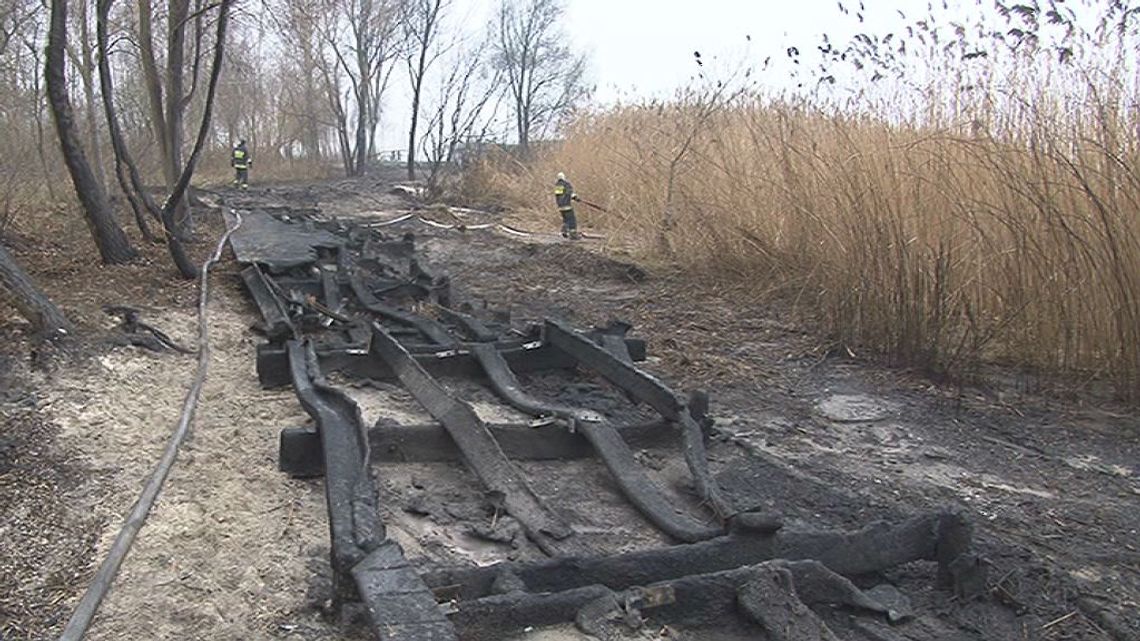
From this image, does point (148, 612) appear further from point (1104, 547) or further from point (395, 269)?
point (395, 269)

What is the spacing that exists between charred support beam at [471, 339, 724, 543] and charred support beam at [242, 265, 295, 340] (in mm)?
1191

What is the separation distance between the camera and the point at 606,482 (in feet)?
11.3

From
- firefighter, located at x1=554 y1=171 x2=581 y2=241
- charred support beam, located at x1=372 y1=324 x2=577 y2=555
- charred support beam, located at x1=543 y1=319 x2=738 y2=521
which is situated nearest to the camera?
charred support beam, located at x1=372 y1=324 x2=577 y2=555

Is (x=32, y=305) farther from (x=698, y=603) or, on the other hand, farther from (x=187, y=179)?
(x=698, y=603)

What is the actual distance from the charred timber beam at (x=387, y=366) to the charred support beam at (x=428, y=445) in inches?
41.5

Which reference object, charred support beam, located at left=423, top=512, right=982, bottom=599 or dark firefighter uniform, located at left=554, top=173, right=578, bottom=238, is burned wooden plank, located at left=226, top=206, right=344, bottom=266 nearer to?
dark firefighter uniform, located at left=554, top=173, right=578, bottom=238

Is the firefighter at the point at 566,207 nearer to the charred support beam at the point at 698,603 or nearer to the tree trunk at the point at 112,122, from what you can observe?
the tree trunk at the point at 112,122

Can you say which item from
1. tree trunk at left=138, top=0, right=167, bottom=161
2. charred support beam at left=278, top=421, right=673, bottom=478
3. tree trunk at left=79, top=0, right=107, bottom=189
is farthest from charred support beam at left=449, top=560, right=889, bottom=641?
tree trunk at left=79, top=0, right=107, bottom=189

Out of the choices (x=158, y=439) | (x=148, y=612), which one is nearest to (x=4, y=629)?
(x=148, y=612)

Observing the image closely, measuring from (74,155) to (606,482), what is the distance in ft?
19.2

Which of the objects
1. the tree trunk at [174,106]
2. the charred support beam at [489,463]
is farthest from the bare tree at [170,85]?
the charred support beam at [489,463]

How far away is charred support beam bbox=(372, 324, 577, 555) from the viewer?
2895mm

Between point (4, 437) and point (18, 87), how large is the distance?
1401 cm

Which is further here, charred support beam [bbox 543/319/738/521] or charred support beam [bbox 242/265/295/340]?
charred support beam [bbox 242/265/295/340]
